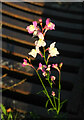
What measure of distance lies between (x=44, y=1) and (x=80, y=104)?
260 cm

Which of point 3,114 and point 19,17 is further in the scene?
point 19,17

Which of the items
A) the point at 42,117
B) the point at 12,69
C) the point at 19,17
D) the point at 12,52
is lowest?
the point at 42,117

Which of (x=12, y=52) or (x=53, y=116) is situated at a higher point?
(x=12, y=52)

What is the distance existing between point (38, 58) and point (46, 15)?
4.06 feet

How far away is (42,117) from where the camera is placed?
2.74 metres

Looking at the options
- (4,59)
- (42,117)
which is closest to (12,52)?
(4,59)

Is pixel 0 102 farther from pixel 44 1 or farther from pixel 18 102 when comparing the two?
pixel 44 1

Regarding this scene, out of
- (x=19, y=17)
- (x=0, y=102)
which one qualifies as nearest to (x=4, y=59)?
(x=0, y=102)

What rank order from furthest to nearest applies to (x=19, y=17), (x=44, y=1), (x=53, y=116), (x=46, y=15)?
(x=44, y=1) → (x=46, y=15) → (x=19, y=17) → (x=53, y=116)

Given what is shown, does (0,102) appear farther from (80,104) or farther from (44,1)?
(44,1)

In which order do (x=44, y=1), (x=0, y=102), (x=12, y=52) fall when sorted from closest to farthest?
(x=0, y=102) < (x=12, y=52) < (x=44, y=1)

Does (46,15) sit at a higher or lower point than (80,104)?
higher

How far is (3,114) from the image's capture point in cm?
275

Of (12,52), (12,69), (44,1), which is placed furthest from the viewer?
(44,1)
